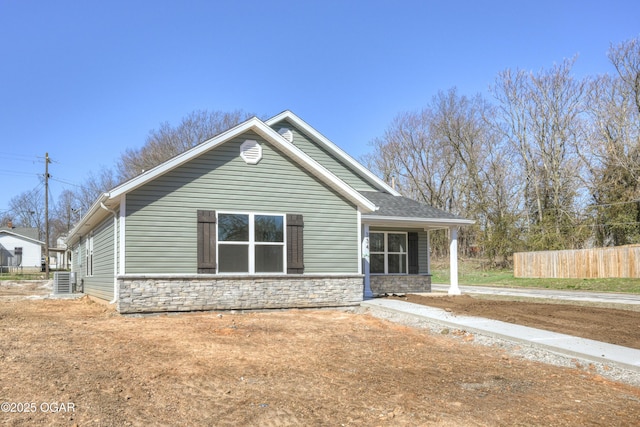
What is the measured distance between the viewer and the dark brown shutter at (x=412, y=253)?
17.6 metres

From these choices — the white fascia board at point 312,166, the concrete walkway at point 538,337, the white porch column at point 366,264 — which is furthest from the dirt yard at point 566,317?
the white fascia board at point 312,166

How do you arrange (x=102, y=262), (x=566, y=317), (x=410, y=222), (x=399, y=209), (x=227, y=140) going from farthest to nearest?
(x=399, y=209), (x=410, y=222), (x=102, y=262), (x=227, y=140), (x=566, y=317)

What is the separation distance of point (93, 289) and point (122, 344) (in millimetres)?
9754

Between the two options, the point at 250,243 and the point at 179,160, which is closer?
the point at 179,160

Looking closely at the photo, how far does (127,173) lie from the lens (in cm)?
4366

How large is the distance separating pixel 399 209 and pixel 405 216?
861 millimetres

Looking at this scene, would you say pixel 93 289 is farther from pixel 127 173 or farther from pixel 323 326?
pixel 127 173

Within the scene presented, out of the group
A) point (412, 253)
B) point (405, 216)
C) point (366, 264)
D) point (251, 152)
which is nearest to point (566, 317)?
point (366, 264)

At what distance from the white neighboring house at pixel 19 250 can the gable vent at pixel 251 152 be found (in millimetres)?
45141

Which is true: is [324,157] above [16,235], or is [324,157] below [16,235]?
above

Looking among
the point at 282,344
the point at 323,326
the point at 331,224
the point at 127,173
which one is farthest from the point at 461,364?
the point at 127,173

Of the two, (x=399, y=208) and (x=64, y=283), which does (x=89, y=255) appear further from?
(x=399, y=208)

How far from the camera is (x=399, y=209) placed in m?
17.3

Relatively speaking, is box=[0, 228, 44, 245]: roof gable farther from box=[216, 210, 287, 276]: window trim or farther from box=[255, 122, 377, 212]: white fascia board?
box=[255, 122, 377, 212]: white fascia board
